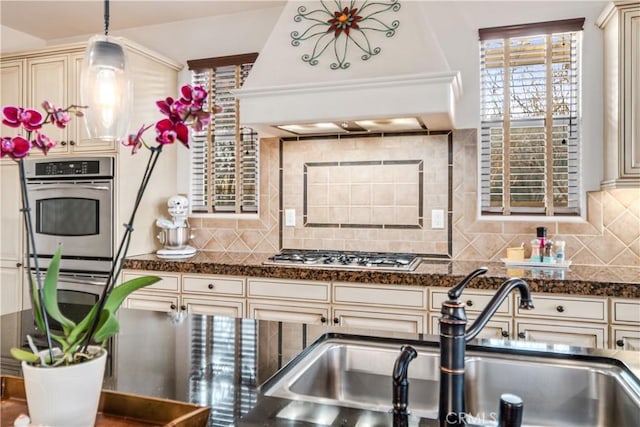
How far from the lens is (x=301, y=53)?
9.13ft

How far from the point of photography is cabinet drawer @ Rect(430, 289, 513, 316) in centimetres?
229

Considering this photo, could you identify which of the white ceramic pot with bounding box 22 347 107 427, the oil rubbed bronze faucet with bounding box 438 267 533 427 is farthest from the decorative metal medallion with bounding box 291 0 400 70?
the white ceramic pot with bounding box 22 347 107 427

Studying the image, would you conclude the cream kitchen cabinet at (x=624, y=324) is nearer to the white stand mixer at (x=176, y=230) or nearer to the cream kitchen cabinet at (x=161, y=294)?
the cream kitchen cabinet at (x=161, y=294)

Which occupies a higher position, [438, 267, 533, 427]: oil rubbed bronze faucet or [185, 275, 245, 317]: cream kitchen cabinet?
[438, 267, 533, 427]: oil rubbed bronze faucet

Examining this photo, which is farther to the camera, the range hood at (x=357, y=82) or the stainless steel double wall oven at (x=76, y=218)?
the stainless steel double wall oven at (x=76, y=218)

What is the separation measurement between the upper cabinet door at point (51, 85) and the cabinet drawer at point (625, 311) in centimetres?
346

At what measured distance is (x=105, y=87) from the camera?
1518mm

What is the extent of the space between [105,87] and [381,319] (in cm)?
175

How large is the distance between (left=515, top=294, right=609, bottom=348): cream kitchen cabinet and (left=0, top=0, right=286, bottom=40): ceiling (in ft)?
8.73

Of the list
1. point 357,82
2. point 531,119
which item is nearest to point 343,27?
point 357,82

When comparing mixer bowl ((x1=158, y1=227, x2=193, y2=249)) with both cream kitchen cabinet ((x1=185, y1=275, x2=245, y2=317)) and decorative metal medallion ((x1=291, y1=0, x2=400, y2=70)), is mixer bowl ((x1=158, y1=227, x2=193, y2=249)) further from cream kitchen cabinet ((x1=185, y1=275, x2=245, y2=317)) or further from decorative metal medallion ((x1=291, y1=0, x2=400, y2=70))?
decorative metal medallion ((x1=291, y1=0, x2=400, y2=70))

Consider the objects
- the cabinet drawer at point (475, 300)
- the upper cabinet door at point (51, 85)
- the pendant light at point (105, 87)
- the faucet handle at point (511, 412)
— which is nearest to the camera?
the faucet handle at point (511, 412)

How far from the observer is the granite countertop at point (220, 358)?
0.85 m

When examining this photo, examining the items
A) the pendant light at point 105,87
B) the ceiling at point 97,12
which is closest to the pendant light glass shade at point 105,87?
the pendant light at point 105,87
